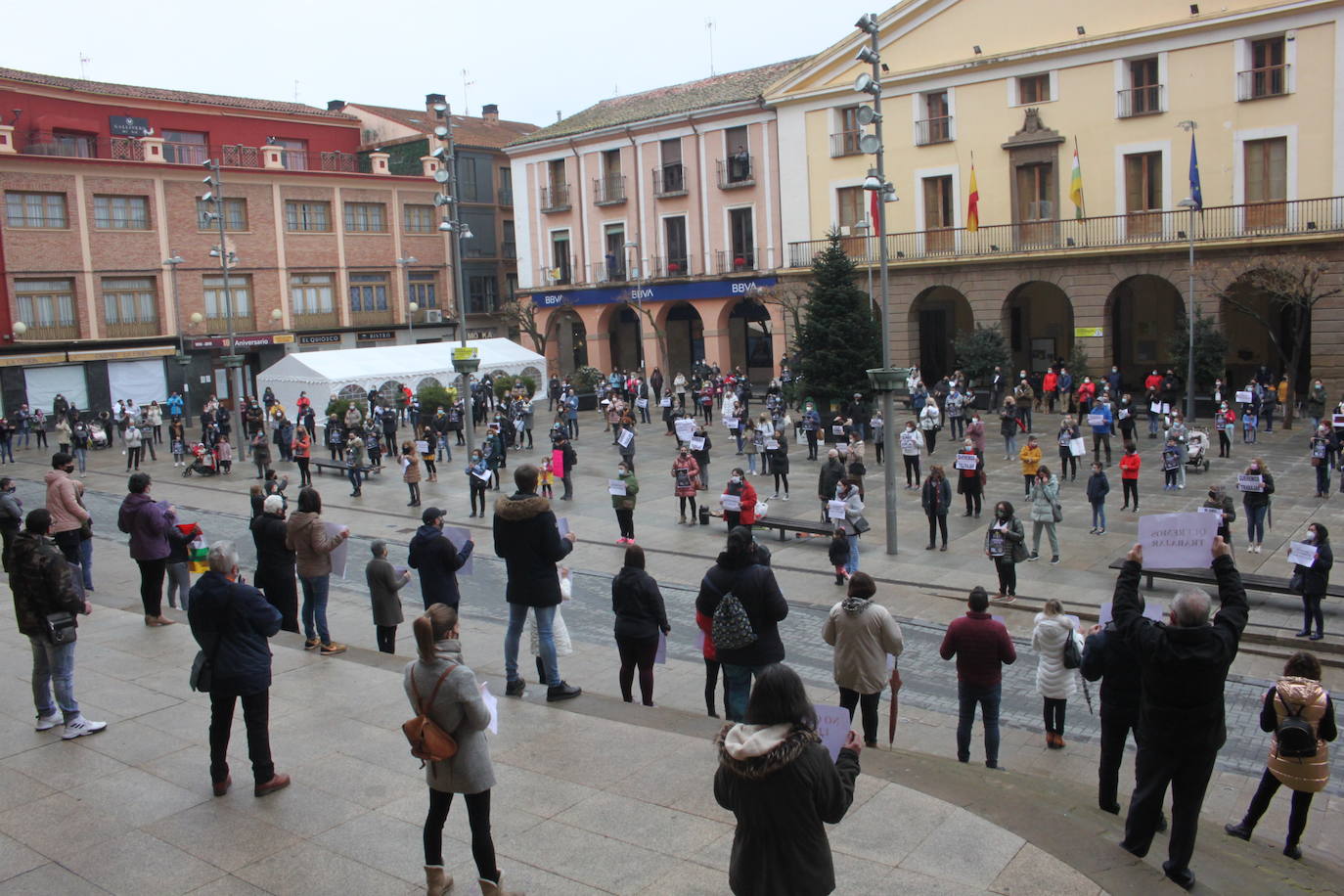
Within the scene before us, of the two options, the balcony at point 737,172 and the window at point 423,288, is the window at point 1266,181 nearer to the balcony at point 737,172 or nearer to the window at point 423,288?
the balcony at point 737,172

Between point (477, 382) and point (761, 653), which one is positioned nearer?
point (761, 653)

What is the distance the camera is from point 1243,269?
31422 millimetres

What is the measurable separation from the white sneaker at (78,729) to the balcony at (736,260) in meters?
37.7

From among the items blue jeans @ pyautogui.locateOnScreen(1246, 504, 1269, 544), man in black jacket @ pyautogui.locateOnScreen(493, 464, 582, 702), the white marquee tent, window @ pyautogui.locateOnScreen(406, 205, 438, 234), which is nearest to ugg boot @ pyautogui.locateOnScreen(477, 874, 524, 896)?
man in black jacket @ pyautogui.locateOnScreen(493, 464, 582, 702)

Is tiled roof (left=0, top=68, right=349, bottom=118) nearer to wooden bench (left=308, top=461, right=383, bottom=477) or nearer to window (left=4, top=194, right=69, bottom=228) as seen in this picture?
window (left=4, top=194, right=69, bottom=228)

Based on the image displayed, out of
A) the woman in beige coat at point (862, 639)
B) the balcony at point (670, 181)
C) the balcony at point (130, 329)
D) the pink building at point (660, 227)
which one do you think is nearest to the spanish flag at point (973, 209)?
the pink building at point (660, 227)

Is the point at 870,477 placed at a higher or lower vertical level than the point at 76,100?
lower

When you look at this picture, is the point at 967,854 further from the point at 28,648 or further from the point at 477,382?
the point at 477,382

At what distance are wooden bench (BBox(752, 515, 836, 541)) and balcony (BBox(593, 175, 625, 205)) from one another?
30414 mm

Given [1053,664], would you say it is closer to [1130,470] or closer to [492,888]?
[492,888]

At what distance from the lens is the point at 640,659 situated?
949 cm

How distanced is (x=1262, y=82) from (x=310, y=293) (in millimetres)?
38489

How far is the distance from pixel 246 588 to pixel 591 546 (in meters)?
12.8

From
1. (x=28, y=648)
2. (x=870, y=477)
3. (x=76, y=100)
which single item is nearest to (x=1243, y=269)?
(x=870, y=477)
